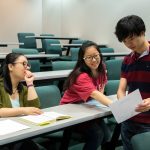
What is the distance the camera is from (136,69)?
1878 millimetres

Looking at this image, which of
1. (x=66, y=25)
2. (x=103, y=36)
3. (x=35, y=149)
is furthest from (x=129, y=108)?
(x=66, y=25)

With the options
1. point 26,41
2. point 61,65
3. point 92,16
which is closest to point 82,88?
point 61,65

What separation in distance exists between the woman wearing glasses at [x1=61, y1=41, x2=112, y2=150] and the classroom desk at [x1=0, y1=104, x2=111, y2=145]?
0.10 meters

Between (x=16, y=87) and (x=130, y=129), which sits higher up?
(x=16, y=87)

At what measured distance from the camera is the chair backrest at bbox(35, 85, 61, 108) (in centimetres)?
244

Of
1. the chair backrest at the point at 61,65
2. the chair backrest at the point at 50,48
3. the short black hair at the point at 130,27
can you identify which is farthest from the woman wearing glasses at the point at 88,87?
the chair backrest at the point at 50,48

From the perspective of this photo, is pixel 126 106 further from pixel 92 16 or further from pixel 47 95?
pixel 92 16

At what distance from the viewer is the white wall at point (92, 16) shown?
7191 mm

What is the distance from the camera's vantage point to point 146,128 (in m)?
1.86

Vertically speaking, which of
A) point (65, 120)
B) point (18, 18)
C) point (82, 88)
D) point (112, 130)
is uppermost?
point (18, 18)

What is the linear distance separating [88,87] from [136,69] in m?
0.45

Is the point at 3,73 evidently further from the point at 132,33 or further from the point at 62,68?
the point at 62,68

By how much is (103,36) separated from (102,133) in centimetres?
593

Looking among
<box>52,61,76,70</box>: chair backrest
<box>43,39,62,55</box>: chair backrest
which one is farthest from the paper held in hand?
<box>43,39,62,55</box>: chair backrest
